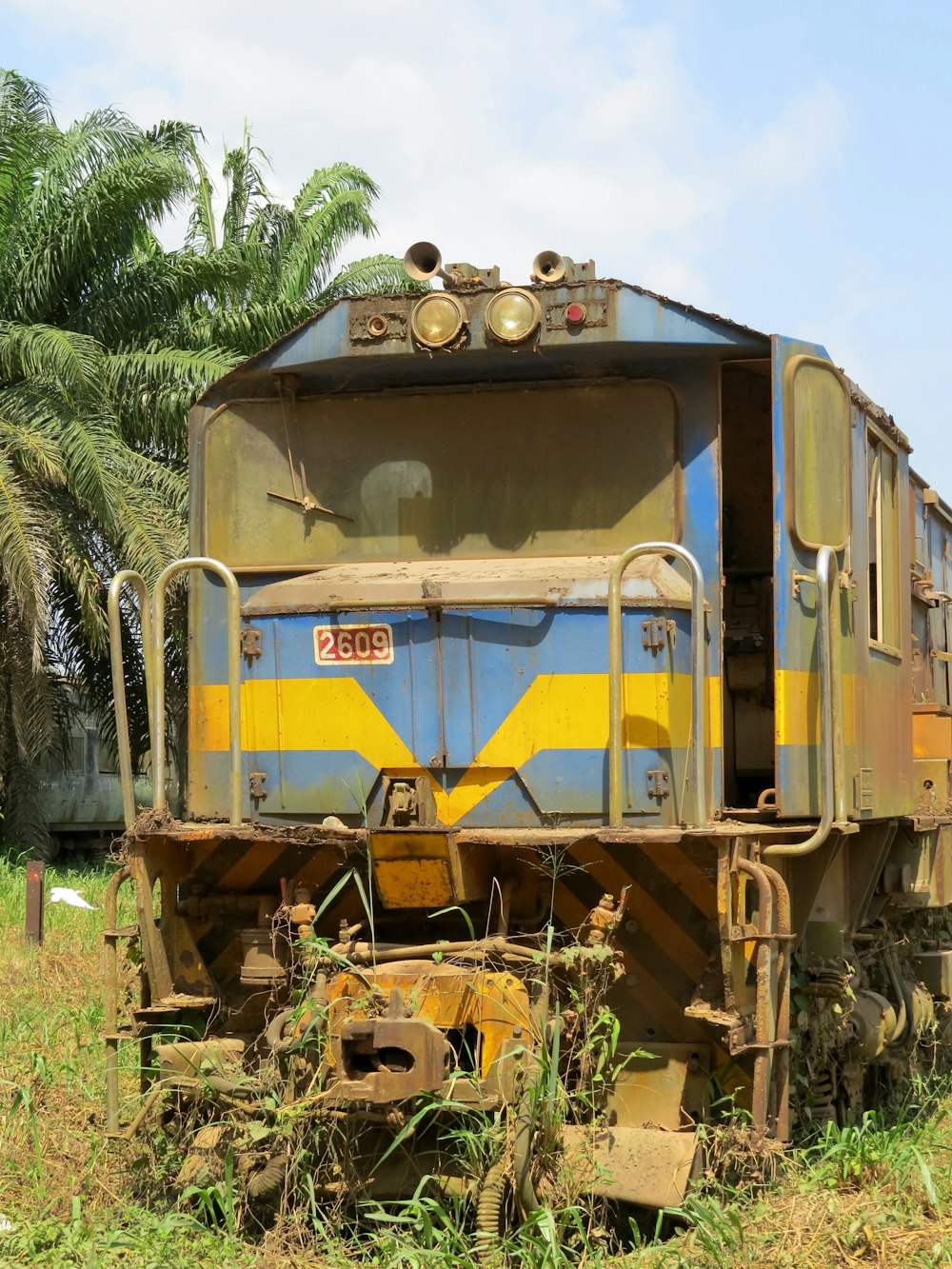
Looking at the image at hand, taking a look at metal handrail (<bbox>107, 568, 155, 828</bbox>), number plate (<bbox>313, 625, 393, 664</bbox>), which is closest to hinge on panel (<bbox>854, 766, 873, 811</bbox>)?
number plate (<bbox>313, 625, 393, 664</bbox>)

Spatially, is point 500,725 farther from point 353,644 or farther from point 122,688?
point 122,688

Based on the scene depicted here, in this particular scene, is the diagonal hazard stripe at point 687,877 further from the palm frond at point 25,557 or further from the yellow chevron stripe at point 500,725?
the palm frond at point 25,557

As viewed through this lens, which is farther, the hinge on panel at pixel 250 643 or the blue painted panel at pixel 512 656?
the hinge on panel at pixel 250 643

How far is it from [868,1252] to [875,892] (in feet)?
9.29

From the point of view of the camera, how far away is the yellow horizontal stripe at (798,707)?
5.95 m

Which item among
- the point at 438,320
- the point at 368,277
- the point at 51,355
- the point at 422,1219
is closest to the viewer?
the point at 422,1219

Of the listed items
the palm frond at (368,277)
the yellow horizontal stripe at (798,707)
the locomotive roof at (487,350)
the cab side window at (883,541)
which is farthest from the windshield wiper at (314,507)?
the palm frond at (368,277)

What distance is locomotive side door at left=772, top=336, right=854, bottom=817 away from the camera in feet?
19.6

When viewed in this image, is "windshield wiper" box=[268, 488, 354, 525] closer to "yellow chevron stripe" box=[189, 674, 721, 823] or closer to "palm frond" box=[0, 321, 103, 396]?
"yellow chevron stripe" box=[189, 674, 721, 823]

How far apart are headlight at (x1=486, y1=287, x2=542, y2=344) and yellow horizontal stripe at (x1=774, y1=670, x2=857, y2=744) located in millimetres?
1660

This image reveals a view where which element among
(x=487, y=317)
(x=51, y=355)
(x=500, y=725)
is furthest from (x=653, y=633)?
(x=51, y=355)

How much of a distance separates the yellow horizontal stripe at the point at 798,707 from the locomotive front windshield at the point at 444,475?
77 cm

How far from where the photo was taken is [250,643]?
243 inches

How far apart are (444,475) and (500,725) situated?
1260mm
